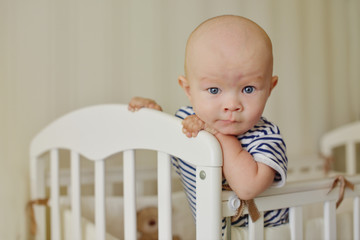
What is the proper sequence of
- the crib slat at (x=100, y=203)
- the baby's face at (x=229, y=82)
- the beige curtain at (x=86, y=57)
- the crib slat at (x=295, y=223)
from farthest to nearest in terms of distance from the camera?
the beige curtain at (x=86, y=57)
the crib slat at (x=100, y=203)
the crib slat at (x=295, y=223)
the baby's face at (x=229, y=82)

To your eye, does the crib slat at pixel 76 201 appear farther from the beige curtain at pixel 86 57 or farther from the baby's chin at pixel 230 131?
the baby's chin at pixel 230 131

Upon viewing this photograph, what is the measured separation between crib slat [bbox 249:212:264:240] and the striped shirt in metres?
0.03

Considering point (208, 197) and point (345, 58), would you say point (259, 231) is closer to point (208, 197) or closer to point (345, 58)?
point (208, 197)

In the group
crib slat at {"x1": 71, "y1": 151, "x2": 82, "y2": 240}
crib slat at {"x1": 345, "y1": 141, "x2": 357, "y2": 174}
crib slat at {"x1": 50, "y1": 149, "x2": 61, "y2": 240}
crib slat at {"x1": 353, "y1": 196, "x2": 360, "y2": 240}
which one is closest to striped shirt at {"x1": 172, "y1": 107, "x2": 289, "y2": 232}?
crib slat at {"x1": 353, "y1": 196, "x2": 360, "y2": 240}

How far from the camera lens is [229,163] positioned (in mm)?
775

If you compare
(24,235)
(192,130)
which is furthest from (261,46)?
(24,235)

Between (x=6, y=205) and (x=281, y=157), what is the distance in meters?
0.94

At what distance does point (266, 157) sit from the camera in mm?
793

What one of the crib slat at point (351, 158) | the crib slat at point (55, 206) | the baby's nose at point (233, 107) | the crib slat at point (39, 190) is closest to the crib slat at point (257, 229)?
the baby's nose at point (233, 107)

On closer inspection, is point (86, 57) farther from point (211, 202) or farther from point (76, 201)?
point (211, 202)

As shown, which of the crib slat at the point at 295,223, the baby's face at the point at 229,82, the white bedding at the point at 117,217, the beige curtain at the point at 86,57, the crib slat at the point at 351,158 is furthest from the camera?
the crib slat at the point at 351,158

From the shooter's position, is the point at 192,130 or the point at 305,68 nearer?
the point at 192,130

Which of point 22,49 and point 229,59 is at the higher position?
point 22,49

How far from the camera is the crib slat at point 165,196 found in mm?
849
